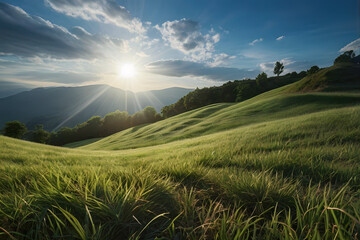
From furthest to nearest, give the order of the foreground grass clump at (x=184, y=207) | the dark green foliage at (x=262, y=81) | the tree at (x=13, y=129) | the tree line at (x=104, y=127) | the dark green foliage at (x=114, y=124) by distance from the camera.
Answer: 1. the dark green foliage at (x=114, y=124)
2. the tree line at (x=104, y=127)
3. the dark green foliage at (x=262, y=81)
4. the tree at (x=13, y=129)
5. the foreground grass clump at (x=184, y=207)

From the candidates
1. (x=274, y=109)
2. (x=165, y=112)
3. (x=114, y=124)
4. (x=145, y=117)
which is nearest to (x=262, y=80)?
(x=165, y=112)

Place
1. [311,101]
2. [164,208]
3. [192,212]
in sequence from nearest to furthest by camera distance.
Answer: [192,212] → [164,208] → [311,101]

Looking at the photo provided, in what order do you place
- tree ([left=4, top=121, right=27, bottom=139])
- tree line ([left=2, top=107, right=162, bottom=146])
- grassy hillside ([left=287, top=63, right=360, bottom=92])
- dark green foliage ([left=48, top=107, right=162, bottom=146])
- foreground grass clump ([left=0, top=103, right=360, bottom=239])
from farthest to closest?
dark green foliage ([left=48, top=107, right=162, bottom=146]), tree line ([left=2, top=107, right=162, bottom=146]), tree ([left=4, top=121, right=27, bottom=139]), grassy hillside ([left=287, top=63, right=360, bottom=92]), foreground grass clump ([left=0, top=103, right=360, bottom=239])

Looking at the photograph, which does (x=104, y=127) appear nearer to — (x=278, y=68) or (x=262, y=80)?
(x=262, y=80)

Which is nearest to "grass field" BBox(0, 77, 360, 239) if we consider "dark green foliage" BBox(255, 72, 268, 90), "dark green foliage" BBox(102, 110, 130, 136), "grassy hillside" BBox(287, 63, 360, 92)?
"grassy hillside" BBox(287, 63, 360, 92)

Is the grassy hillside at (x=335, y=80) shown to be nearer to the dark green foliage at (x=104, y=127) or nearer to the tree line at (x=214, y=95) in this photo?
the tree line at (x=214, y=95)

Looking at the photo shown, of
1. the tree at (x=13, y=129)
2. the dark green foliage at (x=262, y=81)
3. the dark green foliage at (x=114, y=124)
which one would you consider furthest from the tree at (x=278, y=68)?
the tree at (x=13, y=129)

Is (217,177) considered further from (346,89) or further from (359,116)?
(346,89)

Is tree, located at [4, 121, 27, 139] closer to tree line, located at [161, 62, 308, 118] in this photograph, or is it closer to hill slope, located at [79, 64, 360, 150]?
hill slope, located at [79, 64, 360, 150]

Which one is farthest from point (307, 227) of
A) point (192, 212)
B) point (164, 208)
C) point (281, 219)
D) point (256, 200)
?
point (164, 208)

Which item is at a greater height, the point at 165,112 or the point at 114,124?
the point at 165,112

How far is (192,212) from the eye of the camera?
1.20 metres

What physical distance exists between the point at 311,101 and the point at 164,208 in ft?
91.9

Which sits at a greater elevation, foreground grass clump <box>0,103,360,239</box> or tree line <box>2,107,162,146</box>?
foreground grass clump <box>0,103,360,239</box>
